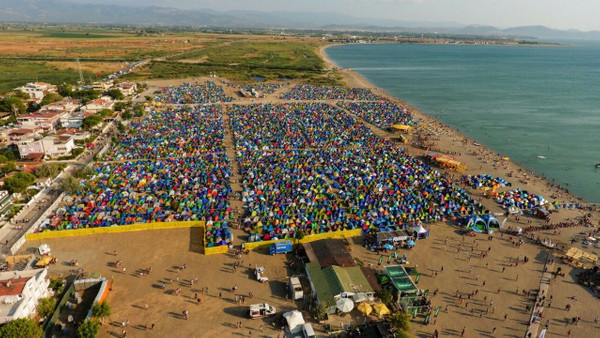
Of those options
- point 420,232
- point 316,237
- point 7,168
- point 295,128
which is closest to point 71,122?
point 7,168

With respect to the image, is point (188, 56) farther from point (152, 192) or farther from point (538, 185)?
point (538, 185)

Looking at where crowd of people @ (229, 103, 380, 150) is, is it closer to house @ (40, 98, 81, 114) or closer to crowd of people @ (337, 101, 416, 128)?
crowd of people @ (337, 101, 416, 128)

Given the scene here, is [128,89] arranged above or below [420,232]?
above

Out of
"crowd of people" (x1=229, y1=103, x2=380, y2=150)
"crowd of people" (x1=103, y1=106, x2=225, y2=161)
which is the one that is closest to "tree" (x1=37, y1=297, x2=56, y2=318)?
"crowd of people" (x1=103, y1=106, x2=225, y2=161)

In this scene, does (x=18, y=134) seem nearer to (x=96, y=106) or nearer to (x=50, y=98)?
(x=96, y=106)

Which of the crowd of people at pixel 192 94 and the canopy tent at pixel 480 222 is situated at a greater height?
the crowd of people at pixel 192 94

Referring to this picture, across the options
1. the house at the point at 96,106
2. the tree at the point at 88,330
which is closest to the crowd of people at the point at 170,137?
the house at the point at 96,106

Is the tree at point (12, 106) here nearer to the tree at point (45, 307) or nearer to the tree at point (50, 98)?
Answer: the tree at point (50, 98)
